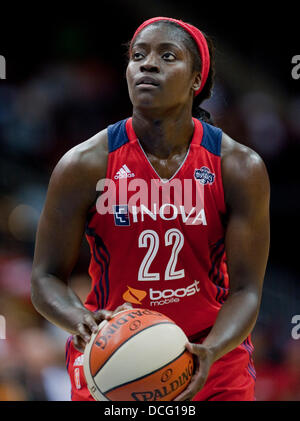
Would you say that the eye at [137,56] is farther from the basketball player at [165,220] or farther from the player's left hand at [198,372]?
the player's left hand at [198,372]

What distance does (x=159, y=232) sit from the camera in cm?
297

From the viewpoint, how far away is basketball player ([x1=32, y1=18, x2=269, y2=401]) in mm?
2961

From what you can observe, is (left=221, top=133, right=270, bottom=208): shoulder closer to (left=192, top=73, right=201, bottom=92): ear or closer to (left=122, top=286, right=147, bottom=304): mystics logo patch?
(left=192, top=73, right=201, bottom=92): ear

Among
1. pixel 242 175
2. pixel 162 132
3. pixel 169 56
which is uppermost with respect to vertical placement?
pixel 169 56

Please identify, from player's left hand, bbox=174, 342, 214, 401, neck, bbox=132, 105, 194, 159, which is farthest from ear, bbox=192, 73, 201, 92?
player's left hand, bbox=174, 342, 214, 401

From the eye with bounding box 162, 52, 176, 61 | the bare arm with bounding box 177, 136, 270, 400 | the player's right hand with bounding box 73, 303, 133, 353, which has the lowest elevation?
the player's right hand with bounding box 73, 303, 133, 353

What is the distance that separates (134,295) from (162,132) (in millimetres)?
782

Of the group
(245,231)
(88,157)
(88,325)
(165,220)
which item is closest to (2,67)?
(88,157)

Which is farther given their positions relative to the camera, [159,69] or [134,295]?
Answer: [134,295]

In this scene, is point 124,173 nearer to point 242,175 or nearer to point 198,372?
point 242,175
